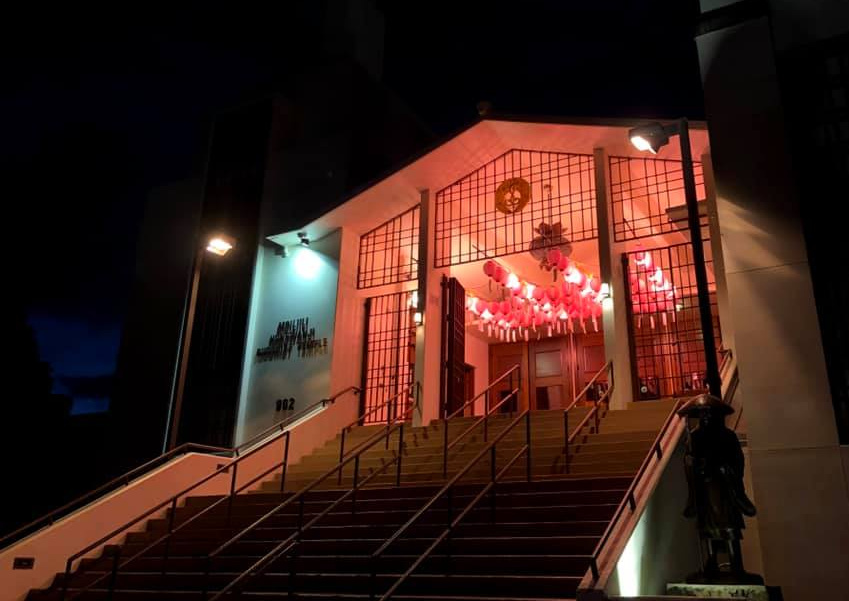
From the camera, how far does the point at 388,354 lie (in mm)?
15484

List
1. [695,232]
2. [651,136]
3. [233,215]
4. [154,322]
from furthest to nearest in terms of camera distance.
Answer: [154,322] → [233,215] → [651,136] → [695,232]

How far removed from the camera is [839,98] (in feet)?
25.8

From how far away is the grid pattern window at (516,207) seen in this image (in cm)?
1377

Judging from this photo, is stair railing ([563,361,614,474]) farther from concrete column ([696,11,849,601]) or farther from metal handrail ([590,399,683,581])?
concrete column ([696,11,849,601])

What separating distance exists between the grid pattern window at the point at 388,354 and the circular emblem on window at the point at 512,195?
297 centimetres

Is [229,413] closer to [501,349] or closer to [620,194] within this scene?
[501,349]

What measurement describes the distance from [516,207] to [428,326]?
2.99m

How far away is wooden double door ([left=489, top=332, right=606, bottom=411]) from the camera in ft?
54.9

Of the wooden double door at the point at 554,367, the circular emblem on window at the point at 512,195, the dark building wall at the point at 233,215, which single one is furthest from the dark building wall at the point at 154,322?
the circular emblem on window at the point at 512,195

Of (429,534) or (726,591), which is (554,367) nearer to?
(429,534)

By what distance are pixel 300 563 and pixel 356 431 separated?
5.89 metres

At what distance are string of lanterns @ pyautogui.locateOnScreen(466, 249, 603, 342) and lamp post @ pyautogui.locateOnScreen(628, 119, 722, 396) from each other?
5.04 metres

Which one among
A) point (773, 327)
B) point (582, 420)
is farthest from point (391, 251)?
point (773, 327)

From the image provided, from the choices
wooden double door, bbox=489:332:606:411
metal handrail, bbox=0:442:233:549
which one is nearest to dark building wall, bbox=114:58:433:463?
metal handrail, bbox=0:442:233:549
